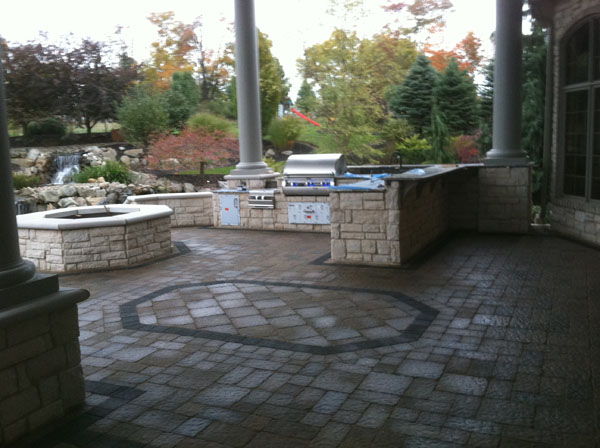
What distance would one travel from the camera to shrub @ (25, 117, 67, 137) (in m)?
19.9

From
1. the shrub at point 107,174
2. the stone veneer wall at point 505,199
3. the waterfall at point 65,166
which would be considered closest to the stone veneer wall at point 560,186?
the stone veneer wall at point 505,199

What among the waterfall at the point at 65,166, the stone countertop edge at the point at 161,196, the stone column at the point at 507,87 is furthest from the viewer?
the waterfall at the point at 65,166

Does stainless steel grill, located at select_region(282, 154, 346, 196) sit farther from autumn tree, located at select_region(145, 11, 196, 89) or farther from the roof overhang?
autumn tree, located at select_region(145, 11, 196, 89)

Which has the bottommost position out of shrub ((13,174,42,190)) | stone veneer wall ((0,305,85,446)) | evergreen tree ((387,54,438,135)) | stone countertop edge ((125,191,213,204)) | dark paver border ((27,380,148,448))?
dark paver border ((27,380,148,448))

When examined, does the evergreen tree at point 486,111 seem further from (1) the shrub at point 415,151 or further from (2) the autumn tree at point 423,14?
(2) the autumn tree at point 423,14

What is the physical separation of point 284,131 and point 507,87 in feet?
46.8

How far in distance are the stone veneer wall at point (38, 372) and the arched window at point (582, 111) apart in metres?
7.29

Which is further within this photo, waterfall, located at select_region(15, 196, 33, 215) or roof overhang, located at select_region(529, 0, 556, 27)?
waterfall, located at select_region(15, 196, 33, 215)

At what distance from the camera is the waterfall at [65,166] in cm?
1663

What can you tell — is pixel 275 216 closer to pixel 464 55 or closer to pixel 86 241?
pixel 86 241

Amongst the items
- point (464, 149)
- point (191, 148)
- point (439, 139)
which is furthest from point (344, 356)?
point (464, 149)

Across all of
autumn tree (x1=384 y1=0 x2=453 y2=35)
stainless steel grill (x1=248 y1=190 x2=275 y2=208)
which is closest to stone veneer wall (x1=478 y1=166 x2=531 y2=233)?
stainless steel grill (x1=248 y1=190 x2=275 y2=208)

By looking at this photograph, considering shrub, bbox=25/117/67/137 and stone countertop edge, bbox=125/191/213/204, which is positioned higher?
shrub, bbox=25/117/67/137

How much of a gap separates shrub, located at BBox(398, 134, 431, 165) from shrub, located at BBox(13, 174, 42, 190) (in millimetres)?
11599
